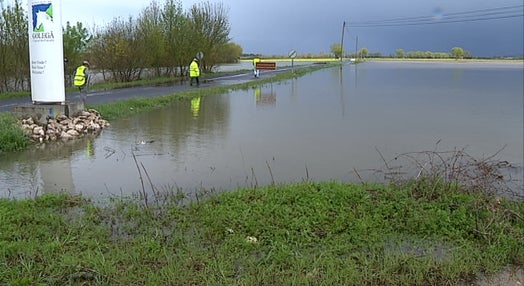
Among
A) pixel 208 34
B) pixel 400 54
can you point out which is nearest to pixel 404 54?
pixel 400 54

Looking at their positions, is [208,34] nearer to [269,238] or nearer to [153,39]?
[153,39]

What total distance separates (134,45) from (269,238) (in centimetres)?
2907

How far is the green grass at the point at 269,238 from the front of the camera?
4113 mm

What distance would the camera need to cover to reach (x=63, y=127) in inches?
465

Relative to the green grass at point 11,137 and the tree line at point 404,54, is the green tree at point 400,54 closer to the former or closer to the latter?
the tree line at point 404,54

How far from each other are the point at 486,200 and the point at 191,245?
352 cm

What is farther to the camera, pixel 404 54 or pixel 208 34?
pixel 404 54

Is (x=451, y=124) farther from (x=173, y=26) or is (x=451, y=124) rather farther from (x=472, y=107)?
(x=173, y=26)

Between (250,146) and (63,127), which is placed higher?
(63,127)

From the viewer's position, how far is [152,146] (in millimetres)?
10516

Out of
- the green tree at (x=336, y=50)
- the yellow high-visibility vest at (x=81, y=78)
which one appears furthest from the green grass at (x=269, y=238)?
the green tree at (x=336, y=50)

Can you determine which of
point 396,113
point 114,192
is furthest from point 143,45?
point 114,192

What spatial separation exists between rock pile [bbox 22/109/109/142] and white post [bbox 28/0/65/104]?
0.59 meters

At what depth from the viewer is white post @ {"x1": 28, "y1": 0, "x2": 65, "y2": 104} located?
11617 millimetres
